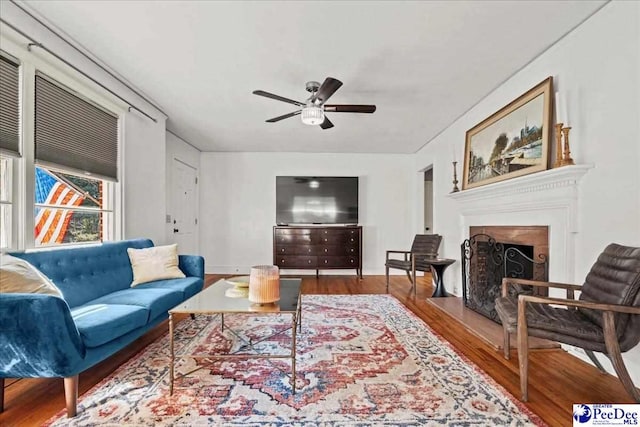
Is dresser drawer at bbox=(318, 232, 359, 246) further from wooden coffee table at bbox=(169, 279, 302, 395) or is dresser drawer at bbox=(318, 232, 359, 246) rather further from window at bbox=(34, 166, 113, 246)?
window at bbox=(34, 166, 113, 246)

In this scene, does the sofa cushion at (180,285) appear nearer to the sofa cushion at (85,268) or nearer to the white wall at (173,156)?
the sofa cushion at (85,268)

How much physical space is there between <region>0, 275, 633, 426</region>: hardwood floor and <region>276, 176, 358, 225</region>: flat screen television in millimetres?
3270

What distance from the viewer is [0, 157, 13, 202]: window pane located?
2111 mm

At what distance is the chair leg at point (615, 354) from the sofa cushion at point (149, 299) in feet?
9.39

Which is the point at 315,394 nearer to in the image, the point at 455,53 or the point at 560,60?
the point at 455,53

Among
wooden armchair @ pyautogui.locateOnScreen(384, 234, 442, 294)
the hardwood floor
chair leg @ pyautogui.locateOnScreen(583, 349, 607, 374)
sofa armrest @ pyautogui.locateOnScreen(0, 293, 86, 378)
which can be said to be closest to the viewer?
sofa armrest @ pyautogui.locateOnScreen(0, 293, 86, 378)

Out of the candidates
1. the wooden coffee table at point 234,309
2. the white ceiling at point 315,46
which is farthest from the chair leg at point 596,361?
the white ceiling at point 315,46

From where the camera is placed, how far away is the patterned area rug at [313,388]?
5.26 feet

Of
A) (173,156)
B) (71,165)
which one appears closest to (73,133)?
(71,165)

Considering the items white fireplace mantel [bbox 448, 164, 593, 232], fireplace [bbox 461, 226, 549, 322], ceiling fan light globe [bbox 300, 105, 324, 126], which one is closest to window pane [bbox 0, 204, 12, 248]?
ceiling fan light globe [bbox 300, 105, 324, 126]

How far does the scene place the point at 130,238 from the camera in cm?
343

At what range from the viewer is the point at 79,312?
205 centimetres

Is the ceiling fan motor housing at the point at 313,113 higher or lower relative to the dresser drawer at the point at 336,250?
higher

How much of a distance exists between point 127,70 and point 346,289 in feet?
12.5
